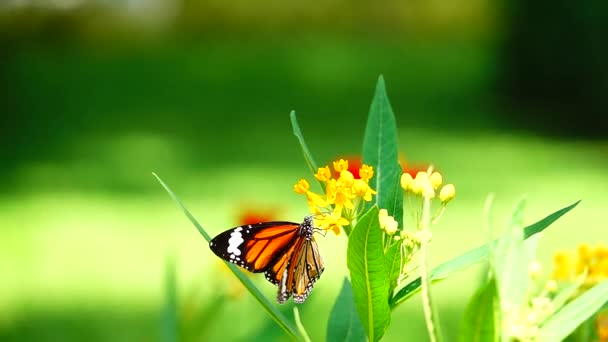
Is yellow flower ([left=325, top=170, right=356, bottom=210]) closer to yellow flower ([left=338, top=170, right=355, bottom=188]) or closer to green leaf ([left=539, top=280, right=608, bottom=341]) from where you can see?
yellow flower ([left=338, top=170, right=355, bottom=188])

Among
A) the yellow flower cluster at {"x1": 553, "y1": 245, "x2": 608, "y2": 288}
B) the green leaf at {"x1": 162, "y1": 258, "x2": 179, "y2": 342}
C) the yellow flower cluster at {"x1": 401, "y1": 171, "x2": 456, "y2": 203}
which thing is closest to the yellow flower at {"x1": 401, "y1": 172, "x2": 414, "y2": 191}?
the yellow flower cluster at {"x1": 401, "y1": 171, "x2": 456, "y2": 203}

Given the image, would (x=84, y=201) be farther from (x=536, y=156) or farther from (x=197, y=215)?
(x=536, y=156)

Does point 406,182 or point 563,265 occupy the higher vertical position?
point 406,182

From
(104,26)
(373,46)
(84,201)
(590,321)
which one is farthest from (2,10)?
(590,321)

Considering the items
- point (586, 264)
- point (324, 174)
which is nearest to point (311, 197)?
point (324, 174)

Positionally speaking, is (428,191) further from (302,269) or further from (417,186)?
(302,269)

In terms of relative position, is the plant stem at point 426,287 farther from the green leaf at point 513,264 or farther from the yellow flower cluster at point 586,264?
the yellow flower cluster at point 586,264
